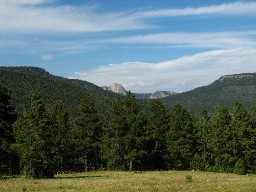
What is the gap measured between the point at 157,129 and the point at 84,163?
706 inches

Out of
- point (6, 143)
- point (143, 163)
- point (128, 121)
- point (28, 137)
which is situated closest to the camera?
point (28, 137)

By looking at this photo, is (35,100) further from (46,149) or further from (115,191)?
(115,191)

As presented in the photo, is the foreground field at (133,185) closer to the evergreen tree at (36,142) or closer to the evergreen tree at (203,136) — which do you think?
the evergreen tree at (36,142)

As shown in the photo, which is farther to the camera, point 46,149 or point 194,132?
point 194,132

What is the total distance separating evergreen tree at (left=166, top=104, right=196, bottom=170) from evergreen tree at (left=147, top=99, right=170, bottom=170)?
1430mm

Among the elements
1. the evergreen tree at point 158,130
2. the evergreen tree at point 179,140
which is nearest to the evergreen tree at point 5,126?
the evergreen tree at point 158,130

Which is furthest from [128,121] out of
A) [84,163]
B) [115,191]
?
[115,191]

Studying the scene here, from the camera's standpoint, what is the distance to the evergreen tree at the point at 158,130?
8050 cm

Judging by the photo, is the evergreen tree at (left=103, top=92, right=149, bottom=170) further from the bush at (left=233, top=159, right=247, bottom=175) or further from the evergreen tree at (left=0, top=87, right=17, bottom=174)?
the evergreen tree at (left=0, top=87, right=17, bottom=174)

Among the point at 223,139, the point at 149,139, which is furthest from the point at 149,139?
the point at 223,139

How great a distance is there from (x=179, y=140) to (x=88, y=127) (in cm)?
1955

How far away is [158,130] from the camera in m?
81.2

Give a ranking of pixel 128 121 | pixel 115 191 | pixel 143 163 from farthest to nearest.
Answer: pixel 143 163
pixel 128 121
pixel 115 191

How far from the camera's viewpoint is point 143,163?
7906 centimetres
